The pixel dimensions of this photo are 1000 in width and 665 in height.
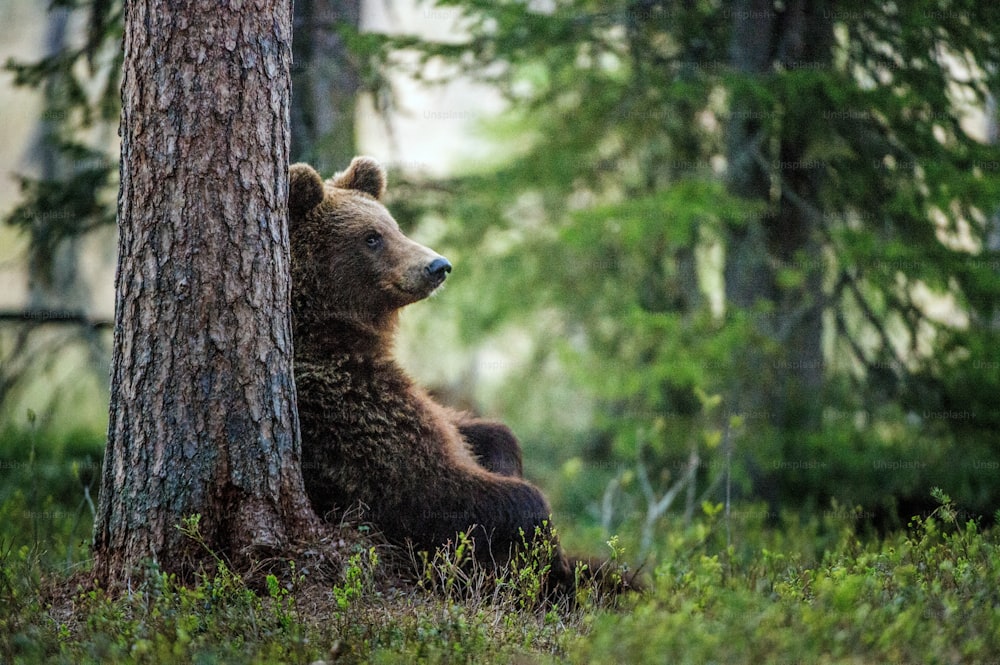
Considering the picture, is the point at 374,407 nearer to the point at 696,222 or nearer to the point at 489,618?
the point at 489,618

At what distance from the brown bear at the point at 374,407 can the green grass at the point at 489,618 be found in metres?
0.23

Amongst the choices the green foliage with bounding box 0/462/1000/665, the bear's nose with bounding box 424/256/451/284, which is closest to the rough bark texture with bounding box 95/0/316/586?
the green foliage with bounding box 0/462/1000/665

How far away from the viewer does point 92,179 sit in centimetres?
700

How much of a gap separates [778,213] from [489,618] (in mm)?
6168

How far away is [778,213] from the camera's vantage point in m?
8.54

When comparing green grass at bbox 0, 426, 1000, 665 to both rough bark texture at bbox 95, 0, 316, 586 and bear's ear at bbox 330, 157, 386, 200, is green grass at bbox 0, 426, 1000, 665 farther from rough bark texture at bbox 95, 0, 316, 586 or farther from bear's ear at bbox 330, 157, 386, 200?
bear's ear at bbox 330, 157, 386, 200

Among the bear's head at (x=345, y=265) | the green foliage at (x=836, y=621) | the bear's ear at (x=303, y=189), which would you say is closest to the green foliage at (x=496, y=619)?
the green foliage at (x=836, y=621)

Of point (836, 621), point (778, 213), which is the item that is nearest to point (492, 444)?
point (836, 621)

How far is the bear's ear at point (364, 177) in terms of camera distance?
501 cm

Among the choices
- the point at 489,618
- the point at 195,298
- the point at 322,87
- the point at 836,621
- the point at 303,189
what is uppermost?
the point at 322,87

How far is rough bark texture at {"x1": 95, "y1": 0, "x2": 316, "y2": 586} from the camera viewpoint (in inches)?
141

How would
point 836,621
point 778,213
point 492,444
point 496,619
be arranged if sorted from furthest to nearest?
1. point 778,213
2. point 492,444
3. point 496,619
4. point 836,621

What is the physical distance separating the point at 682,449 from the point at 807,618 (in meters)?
5.91

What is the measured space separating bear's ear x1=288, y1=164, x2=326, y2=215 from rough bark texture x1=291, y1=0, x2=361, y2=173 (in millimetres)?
2241
